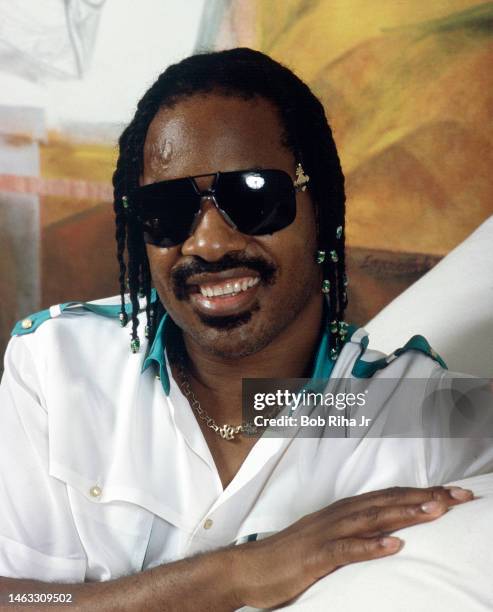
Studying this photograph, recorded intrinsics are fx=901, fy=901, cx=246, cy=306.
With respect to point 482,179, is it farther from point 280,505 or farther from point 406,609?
point 406,609

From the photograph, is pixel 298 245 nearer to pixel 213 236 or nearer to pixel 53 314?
pixel 213 236

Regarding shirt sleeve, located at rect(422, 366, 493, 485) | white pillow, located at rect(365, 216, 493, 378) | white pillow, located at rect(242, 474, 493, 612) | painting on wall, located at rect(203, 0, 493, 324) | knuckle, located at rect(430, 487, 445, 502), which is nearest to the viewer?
white pillow, located at rect(242, 474, 493, 612)

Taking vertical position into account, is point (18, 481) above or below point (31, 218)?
below

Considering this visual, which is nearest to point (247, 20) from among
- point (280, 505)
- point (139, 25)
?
point (139, 25)

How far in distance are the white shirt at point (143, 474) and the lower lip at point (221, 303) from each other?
139mm

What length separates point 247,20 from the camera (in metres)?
→ 2.31

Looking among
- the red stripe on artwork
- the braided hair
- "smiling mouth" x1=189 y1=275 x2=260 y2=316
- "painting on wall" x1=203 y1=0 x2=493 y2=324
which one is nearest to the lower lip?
"smiling mouth" x1=189 y1=275 x2=260 y2=316

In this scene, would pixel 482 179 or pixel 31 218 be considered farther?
pixel 31 218

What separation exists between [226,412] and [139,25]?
4.98ft

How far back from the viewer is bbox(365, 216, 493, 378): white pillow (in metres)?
1.46

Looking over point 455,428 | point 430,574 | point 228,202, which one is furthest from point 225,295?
point 430,574

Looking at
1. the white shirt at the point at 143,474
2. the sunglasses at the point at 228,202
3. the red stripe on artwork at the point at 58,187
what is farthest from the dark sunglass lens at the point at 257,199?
the red stripe on artwork at the point at 58,187

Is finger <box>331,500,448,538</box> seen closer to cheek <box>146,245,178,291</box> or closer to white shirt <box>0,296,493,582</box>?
white shirt <box>0,296,493,582</box>

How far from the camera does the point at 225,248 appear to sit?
3.72 feet
